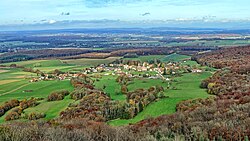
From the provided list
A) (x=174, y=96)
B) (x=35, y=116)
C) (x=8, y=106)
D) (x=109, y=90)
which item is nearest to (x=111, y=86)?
(x=109, y=90)

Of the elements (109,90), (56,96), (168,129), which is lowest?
(109,90)

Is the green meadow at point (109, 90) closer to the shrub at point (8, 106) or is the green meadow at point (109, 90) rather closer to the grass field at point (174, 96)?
the grass field at point (174, 96)

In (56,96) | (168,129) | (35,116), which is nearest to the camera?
(168,129)

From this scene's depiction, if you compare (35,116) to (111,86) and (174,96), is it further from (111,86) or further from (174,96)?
(111,86)

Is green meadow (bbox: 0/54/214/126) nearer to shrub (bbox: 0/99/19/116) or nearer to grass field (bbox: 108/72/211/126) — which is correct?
grass field (bbox: 108/72/211/126)

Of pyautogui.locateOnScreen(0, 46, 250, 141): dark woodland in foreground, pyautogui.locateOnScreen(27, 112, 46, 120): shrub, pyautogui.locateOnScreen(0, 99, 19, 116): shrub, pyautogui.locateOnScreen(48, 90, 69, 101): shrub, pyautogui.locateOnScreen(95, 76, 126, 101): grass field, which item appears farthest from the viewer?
pyautogui.locateOnScreen(95, 76, 126, 101): grass field

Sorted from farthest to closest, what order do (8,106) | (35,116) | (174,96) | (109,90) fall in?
(109,90) < (174,96) < (8,106) < (35,116)

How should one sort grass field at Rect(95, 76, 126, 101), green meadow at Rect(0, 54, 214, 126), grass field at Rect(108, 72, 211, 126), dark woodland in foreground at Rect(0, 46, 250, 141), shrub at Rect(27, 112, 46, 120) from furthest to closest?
grass field at Rect(95, 76, 126, 101) < green meadow at Rect(0, 54, 214, 126) < shrub at Rect(27, 112, 46, 120) < grass field at Rect(108, 72, 211, 126) < dark woodland in foreground at Rect(0, 46, 250, 141)

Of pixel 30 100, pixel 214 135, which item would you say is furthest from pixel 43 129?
pixel 30 100

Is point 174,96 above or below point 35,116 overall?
above

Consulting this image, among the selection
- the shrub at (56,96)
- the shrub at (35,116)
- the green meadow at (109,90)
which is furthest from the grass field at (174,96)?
the shrub at (56,96)

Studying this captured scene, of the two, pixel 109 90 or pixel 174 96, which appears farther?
pixel 109 90

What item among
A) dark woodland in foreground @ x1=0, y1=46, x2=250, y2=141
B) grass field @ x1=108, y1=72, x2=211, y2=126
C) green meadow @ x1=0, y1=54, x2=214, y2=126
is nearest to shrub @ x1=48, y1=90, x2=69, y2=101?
green meadow @ x1=0, y1=54, x2=214, y2=126
